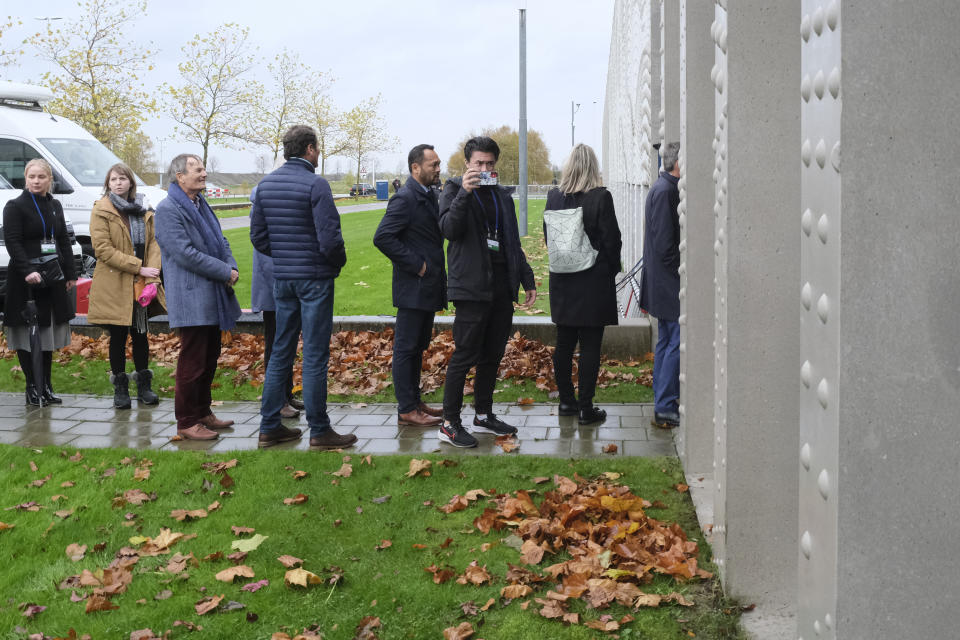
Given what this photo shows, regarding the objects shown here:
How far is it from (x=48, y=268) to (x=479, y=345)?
3.75m

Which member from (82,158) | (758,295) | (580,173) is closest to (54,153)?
(82,158)

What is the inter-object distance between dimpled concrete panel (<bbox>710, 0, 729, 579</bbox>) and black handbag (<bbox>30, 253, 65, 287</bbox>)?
5977 mm

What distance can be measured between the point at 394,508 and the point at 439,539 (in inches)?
19.8

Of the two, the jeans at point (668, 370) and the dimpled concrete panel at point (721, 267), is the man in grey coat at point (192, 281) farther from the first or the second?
the dimpled concrete panel at point (721, 267)

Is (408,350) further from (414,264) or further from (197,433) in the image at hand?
(197,433)

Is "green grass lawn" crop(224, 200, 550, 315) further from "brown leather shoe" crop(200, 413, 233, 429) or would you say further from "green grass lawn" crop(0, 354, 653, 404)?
"brown leather shoe" crop(200, 413, 233, 429)

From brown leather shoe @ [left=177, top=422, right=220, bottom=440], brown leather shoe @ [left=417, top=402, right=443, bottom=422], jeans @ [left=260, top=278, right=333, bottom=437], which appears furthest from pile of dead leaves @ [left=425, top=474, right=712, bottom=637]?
brown leather shoe @ [left=177, top=422, right=220, bottom=440]

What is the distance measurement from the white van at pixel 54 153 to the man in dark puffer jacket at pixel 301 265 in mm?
10980

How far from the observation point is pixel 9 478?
6.07m

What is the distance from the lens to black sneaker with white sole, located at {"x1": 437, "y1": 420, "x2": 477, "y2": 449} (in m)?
6.55

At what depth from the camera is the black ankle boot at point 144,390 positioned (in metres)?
8.06

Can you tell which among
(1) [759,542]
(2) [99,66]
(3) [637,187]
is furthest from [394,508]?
(2) [99,66]

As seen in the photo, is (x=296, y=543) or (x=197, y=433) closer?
(x=296, y=543)

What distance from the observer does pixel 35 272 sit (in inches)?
318
